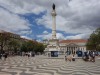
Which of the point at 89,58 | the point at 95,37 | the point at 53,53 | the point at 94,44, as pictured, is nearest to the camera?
the point at 89,58

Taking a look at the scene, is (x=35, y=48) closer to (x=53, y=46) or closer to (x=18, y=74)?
(x=53, y=46)

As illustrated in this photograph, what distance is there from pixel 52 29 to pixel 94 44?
26101 millimetres

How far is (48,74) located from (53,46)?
84.5 m

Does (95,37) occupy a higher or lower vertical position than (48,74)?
higher

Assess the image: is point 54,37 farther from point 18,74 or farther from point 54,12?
point 18,74

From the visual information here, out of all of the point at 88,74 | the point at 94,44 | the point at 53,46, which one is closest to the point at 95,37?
the point at 94,44

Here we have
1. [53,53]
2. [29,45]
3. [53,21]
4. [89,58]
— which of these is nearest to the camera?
[89,58]

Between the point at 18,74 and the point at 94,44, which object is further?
the point at 94,44

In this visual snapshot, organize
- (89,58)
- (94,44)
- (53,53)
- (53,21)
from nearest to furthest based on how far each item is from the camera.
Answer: (89,58) < (53,53) < (94,44) < (53,21)

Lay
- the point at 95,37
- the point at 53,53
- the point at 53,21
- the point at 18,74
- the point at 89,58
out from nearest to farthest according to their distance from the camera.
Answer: the point at 18,74
the point at 89,58
the point at 53,53
the point at 95,37
the point at 53,21

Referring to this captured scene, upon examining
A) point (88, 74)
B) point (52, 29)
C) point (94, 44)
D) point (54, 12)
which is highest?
point (54, 12)

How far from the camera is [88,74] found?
18188 millimetres

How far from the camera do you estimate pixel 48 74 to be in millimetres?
18188

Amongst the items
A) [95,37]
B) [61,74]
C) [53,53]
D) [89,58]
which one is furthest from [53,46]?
[61,74]
